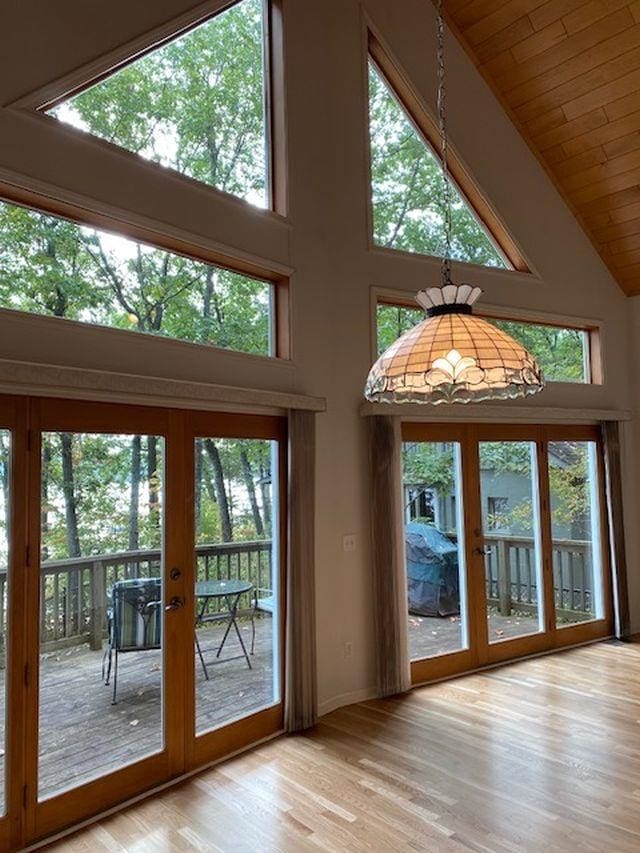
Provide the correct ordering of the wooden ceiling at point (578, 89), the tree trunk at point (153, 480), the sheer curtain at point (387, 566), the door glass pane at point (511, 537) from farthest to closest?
1. the door glass pane at point (511, 537)
2. the wooden ceiling at point (578, 89)
3. the sheer curtain at point (387, 566)
4. the tree trunk at point (153, 480)

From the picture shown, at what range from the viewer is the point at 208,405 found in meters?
3.64

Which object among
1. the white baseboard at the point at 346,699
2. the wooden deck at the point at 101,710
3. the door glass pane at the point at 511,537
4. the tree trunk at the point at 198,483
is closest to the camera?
the wooden deck at the point at 101,710

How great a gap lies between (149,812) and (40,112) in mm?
3710

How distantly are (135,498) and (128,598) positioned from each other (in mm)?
564

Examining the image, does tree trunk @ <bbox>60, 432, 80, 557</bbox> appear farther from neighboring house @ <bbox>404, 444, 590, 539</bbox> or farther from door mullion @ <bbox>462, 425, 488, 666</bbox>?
door mullion @ <bbox>462, 425, 488, 666</bbox>

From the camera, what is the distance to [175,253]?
3.75 m

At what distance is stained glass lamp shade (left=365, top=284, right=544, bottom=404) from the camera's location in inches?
91.4

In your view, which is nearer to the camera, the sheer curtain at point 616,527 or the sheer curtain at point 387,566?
the sheer curtain at point 387,566

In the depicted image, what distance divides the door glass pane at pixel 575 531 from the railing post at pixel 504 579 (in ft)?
2.00

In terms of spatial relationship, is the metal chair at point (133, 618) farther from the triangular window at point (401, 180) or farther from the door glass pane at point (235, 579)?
the triangular window at point (401, 180)

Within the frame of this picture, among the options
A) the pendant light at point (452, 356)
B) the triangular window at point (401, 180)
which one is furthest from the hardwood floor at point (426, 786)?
the triangular window at point (401, 180)

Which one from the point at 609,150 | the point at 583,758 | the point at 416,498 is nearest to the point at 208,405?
the point at 416,498

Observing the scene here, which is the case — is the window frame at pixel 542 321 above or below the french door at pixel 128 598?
above

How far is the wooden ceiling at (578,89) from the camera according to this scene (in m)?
4.80
